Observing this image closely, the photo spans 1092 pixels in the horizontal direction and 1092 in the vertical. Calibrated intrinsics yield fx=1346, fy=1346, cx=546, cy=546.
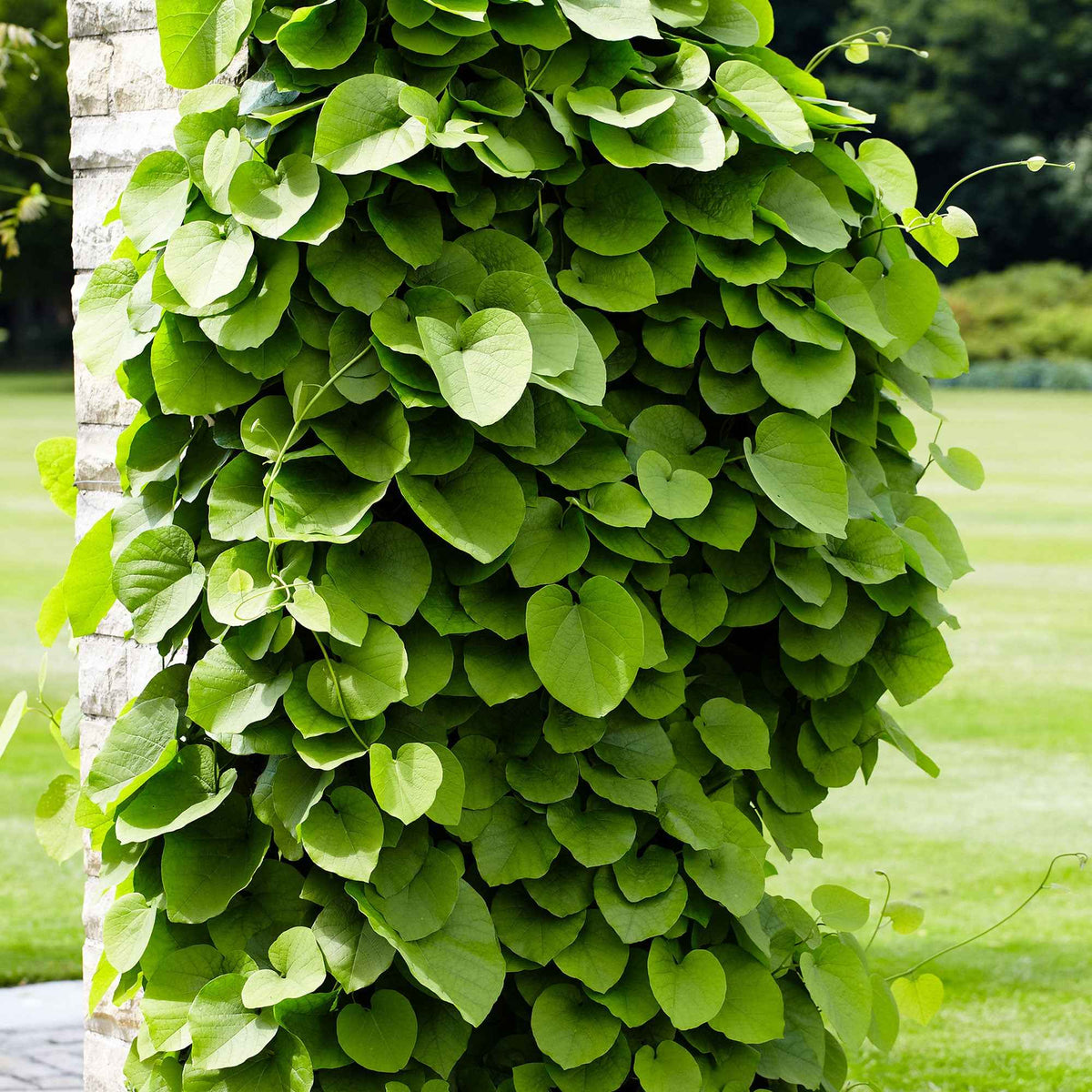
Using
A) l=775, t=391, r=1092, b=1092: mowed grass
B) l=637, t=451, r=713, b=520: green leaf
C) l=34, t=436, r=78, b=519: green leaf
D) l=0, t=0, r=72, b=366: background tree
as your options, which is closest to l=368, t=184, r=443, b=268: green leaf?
l=637, t=451, r=713, b=520: green leaf

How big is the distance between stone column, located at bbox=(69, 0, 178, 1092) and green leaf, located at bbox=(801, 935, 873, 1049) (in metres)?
0.89

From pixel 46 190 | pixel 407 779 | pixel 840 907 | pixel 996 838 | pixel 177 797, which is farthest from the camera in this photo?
pixel 46 190

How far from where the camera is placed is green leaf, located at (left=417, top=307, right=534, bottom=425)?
1.28m

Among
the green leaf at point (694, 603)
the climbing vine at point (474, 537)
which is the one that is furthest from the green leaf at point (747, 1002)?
the green leaf at point (694, 603)

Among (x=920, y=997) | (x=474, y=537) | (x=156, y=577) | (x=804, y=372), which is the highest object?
(x=804, y=372)

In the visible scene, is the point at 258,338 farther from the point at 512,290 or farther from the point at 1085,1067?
the point at 1085,1067

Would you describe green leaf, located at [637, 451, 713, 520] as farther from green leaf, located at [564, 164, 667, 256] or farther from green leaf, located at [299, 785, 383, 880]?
green leaf, located at [299, 785, 383, 880]

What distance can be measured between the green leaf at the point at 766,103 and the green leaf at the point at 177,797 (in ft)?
2.94

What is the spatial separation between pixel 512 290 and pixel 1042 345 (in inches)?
1144

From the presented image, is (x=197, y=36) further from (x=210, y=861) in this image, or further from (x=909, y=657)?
(x=909, y=657)

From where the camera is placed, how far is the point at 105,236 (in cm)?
191

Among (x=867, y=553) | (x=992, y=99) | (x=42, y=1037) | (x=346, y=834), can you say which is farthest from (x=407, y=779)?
(x=992, y=99)

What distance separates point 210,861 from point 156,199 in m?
0.69

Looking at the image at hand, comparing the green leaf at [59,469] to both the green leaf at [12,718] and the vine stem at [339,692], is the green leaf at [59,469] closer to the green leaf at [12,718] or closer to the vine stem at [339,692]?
the green leaf at [12,718]
